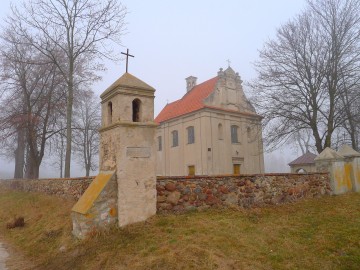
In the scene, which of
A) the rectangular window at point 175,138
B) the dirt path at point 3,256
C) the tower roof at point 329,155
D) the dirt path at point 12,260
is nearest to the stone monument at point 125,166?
the dirt path at point 12,260

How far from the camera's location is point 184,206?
26.3 feet

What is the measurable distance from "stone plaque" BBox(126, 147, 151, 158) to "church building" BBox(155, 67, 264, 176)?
1596 cm

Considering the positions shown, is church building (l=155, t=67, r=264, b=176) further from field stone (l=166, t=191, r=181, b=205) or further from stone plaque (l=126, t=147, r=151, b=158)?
stone plaque (l=126, t=147, r=151, b=158)

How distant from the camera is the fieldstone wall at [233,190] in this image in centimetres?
790

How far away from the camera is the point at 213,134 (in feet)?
80.3

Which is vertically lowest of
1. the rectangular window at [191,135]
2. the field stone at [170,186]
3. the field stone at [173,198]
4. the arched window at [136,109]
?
the field stone at [173,198]

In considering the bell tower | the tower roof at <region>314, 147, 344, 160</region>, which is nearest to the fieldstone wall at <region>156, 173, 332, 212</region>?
the bell tower

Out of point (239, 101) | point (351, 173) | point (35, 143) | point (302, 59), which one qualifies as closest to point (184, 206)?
point (351, 173)

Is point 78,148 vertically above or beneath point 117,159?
above

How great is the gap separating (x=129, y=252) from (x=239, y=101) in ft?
76.0

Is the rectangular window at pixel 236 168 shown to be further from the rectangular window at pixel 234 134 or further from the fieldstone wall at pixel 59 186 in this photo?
the fieldstone wall at pixel 59 186

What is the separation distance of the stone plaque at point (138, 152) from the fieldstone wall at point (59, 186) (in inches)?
141

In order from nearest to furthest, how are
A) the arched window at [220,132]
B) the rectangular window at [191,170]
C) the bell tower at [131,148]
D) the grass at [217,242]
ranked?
the grass at [217,242]
the bell tower at [131,148]
the rectangular window at [191,170]
the arched window at [220,132]

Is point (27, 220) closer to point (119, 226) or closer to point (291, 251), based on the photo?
point (119, 226)
